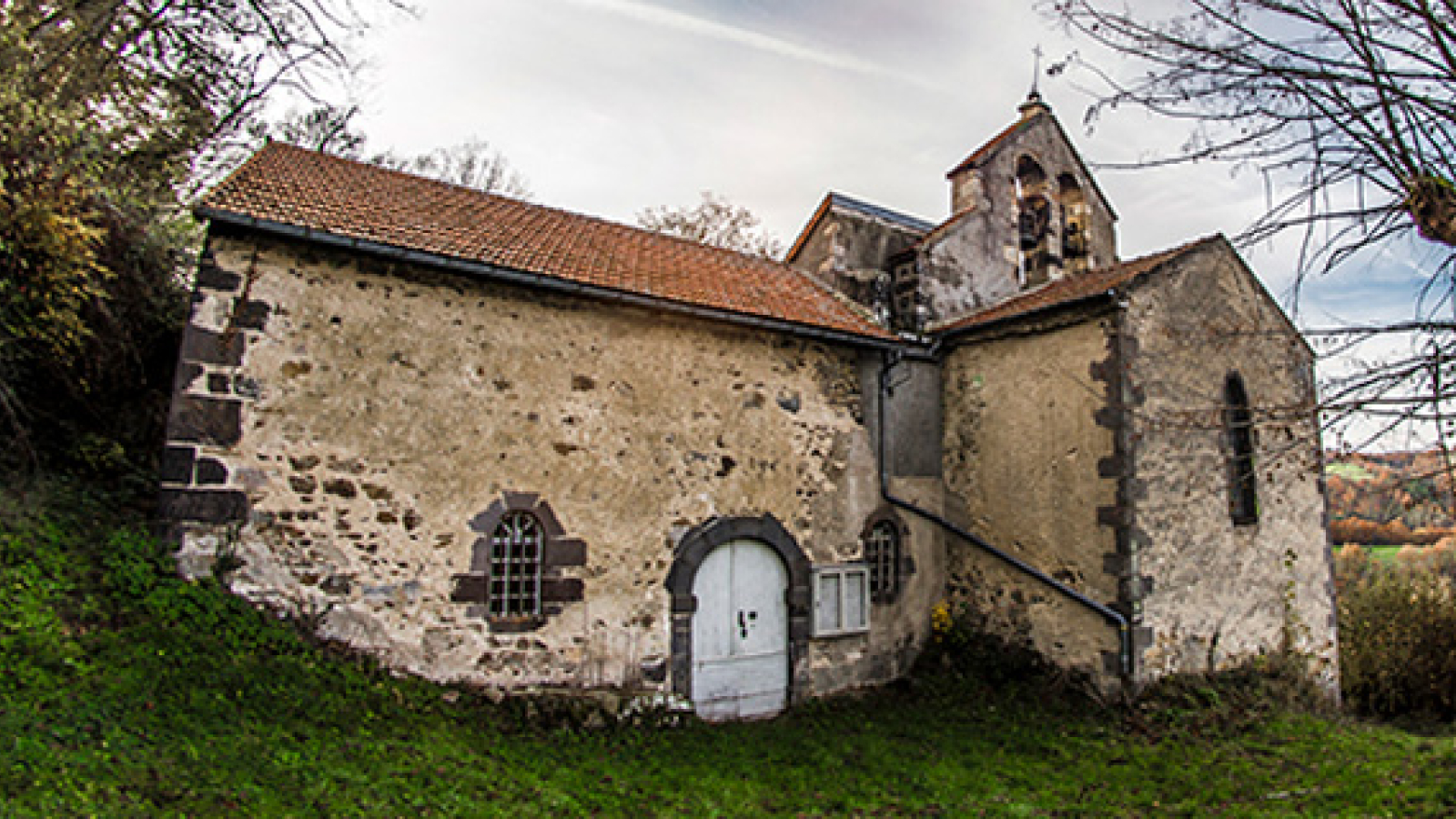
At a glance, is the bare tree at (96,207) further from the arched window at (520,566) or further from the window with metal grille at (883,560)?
the window with metal grille at (883,560)

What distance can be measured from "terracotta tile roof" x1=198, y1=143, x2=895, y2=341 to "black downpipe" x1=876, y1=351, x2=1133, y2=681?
74cm

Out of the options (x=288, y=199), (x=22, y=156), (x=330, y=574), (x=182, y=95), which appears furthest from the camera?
(x=182, y=95)

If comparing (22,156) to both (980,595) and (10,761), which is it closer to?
(10,761)

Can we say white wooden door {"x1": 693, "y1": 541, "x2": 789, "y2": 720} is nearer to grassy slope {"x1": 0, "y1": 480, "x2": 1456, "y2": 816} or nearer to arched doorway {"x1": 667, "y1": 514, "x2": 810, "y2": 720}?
arched doorway {"x1": 667, "y1": 514, "x2": 810, "y2": 720}

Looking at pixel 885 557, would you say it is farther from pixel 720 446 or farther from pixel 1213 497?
pixel 1213 497

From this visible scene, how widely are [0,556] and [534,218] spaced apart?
588 centimetres

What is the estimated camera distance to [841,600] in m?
8.44

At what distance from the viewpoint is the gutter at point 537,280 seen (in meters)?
5.92

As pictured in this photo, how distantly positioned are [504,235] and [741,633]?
500cm

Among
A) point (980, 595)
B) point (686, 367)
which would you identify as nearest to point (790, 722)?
point (980, 595)

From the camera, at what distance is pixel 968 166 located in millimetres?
10906

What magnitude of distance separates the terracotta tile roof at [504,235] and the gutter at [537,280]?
0.03 meters

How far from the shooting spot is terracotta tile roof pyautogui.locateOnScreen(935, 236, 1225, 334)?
8531mm

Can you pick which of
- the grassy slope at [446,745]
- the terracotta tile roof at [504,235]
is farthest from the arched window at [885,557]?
the terracotta tile roof at [504,235]
